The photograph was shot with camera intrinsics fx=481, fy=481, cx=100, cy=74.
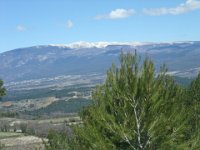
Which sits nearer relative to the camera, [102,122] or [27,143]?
[102,122]

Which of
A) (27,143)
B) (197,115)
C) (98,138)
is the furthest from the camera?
(27,143)

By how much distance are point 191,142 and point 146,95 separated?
4.06 metres

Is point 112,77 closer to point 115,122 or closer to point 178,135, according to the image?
point 115,122

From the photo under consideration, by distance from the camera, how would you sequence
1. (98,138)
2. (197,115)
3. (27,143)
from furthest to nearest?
(27,143) → (197,115) → (98,138)

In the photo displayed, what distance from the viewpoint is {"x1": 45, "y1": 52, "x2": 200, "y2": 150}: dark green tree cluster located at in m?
28.8

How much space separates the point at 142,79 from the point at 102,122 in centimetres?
357

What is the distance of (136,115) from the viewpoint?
95.1 ft

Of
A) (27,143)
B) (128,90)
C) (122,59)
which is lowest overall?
(27,143)

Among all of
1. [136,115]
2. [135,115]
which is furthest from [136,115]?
[135,115]

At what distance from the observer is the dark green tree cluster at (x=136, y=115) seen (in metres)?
28.8

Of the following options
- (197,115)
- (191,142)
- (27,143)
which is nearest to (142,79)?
(191,142)

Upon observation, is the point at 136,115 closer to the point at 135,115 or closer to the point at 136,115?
the point at 136,115

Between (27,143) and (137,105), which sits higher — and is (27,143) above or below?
below

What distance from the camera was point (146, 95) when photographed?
29.0 m
